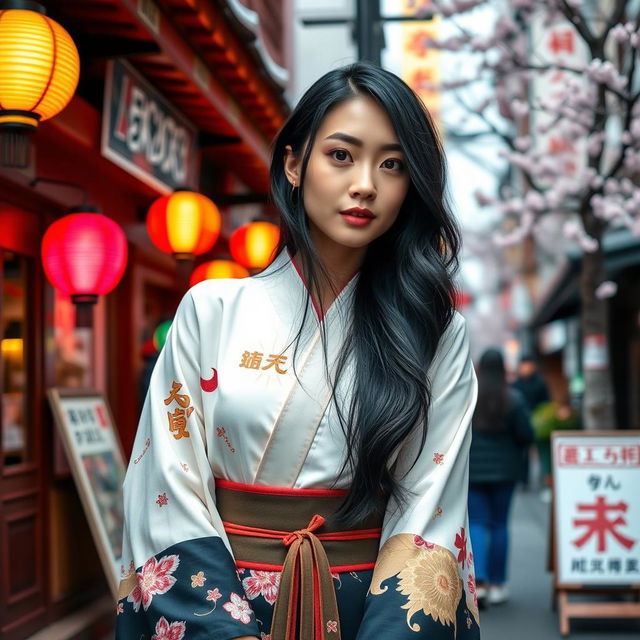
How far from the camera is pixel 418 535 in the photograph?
2.44 m

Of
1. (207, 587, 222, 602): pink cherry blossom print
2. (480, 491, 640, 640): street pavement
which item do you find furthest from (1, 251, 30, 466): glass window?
(207, 587, 222, 602): pink cherry blossom print

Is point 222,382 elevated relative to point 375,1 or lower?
lower

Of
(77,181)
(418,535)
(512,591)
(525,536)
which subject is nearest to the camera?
(418,535)

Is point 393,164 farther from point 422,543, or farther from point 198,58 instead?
point 198,58

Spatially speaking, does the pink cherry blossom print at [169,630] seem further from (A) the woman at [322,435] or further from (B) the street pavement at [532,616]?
(B) the street pavement at [532,616]

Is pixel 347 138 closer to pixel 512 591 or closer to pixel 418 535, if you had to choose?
pixel 418 535

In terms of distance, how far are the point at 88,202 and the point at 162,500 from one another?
16.7 feet

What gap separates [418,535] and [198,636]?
1.84 ft

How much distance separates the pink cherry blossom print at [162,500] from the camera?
7.89ft

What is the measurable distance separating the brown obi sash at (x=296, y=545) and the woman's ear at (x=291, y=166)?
2.61 feet

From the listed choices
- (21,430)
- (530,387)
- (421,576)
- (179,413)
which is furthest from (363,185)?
(530,387)

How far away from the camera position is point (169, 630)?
7.64 ft

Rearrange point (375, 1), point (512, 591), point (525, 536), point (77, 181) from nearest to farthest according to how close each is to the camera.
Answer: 1. point (77, 181)
2. point (375, 1)
3. point (512, 591)
4. point (525, 536)

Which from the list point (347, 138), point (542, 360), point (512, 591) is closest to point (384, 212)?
point (347, 138)
